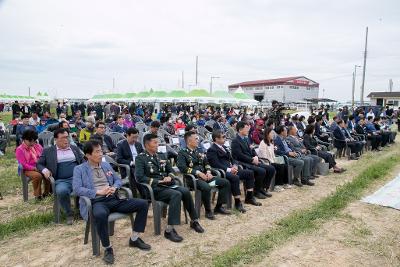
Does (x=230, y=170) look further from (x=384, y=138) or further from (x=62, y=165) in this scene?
(x=384, y=138)

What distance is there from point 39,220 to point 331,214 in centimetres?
409

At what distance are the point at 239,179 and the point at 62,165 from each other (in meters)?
2.60

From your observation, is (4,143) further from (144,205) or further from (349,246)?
(349,246)

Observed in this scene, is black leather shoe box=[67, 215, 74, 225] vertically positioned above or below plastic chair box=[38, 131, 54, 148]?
below

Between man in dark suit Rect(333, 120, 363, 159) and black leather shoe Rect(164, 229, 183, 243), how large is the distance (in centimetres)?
730

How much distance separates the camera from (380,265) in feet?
11.3

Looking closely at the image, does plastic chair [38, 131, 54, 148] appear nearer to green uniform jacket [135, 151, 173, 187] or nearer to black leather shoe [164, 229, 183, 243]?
green uniform jacket [135, 151, 173, 187]

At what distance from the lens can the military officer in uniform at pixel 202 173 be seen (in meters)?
4.57

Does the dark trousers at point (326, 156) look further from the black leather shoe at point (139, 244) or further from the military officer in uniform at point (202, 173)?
the black leather shoe at point (139, 244)

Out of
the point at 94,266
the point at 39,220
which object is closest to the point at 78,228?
the point at 39,220

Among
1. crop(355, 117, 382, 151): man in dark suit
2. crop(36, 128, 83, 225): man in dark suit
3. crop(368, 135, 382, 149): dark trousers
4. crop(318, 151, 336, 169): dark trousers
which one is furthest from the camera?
crop(368, 135, 382, 149): dark trousers

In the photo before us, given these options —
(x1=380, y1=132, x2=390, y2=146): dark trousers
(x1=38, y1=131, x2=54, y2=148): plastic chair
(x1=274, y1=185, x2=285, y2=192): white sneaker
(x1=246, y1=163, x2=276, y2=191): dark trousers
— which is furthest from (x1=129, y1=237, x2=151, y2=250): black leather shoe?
(x1=380, y1=132, x2=390, y2=146): dark trousers

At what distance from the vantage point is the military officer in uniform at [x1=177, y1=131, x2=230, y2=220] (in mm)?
4570

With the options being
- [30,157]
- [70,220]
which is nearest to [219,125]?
[30,157]
